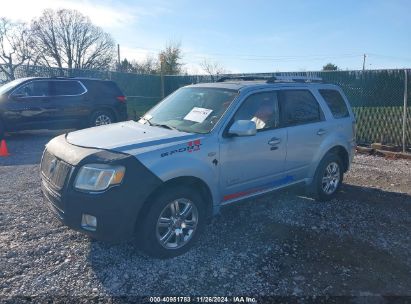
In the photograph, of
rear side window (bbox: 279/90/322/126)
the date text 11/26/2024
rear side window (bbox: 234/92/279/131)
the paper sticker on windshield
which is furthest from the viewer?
rear side window (bbox: 279/90/322/126)

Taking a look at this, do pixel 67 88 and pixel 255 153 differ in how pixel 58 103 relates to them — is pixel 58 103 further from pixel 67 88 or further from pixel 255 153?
pixel 255 153

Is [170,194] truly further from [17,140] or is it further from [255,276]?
[17,140]

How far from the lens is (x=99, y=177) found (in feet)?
10.9

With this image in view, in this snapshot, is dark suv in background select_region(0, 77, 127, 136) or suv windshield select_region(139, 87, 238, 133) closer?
suv windshield select_region(139, 87, 238, 133)

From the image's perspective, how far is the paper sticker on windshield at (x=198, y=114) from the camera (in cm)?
427

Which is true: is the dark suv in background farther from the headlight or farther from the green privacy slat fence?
the headlight

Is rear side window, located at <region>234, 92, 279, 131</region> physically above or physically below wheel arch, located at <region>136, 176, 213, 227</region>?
above

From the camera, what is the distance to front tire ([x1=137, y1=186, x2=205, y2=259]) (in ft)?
11.6

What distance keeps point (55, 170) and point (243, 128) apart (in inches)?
79.6

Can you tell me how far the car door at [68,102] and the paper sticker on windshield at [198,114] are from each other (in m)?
7.49

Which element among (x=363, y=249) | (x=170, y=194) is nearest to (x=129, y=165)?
(x=170, y=194)

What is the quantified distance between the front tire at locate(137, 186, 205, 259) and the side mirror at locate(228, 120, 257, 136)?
32.0 inches

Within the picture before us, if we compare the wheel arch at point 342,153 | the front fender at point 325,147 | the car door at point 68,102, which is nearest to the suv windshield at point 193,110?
the front fender at point 325,147

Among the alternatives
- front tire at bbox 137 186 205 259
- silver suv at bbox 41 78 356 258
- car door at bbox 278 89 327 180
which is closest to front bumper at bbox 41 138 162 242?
silver suv at bbox 41 78 356 258
